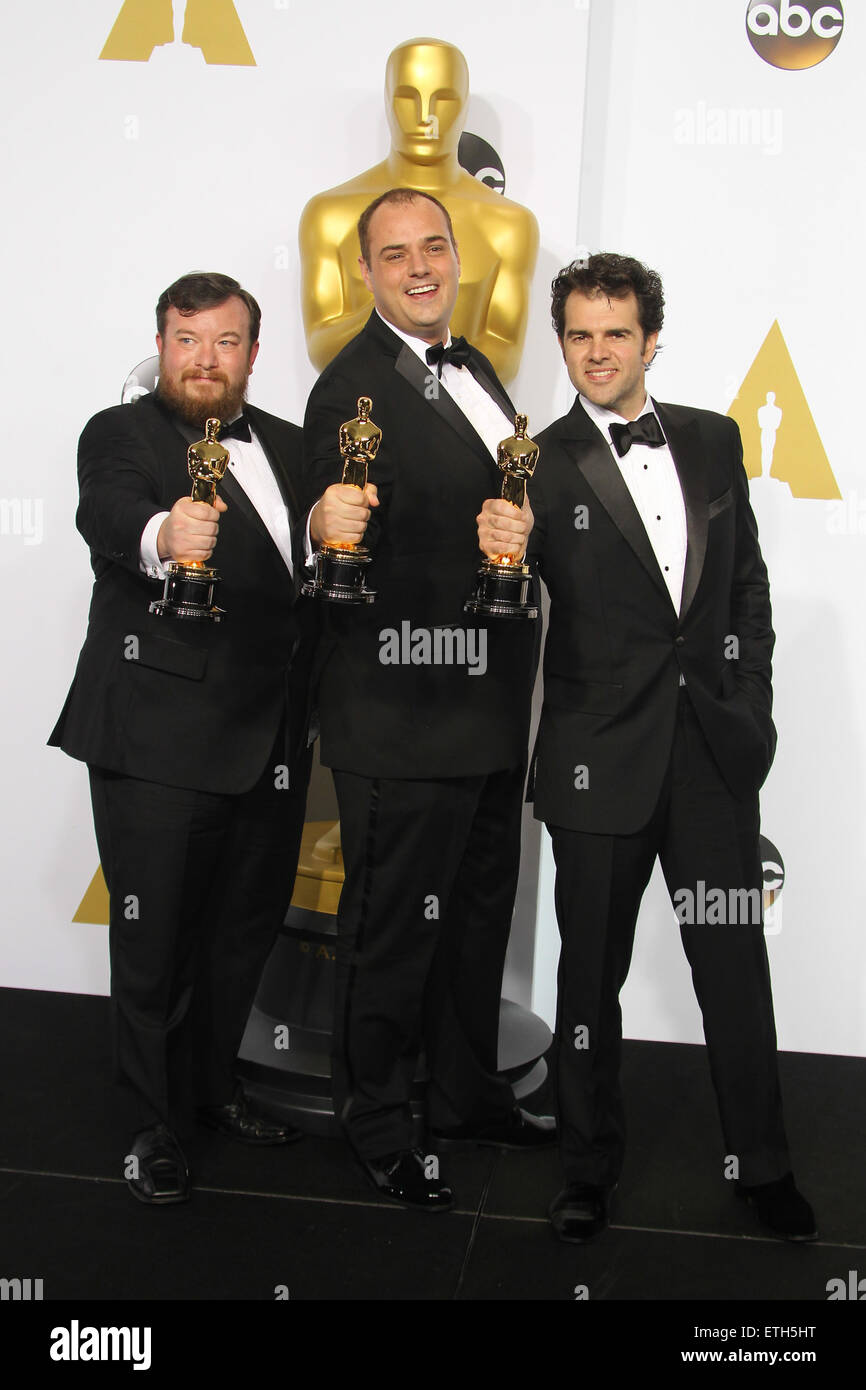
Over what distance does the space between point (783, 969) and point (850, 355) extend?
6.07ft

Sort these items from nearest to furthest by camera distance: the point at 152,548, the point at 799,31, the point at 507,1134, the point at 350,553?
1. the point at 350,553
2. the point at 152,548
3. the point at 507,1134
4. the point at 799,31

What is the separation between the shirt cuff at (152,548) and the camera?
275cm

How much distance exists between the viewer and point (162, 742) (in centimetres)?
298

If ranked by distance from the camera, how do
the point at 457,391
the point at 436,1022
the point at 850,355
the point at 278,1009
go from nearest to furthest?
the point at 457,391 → the point at 436,1022 → the point at 278,1009 → the point at 850,355

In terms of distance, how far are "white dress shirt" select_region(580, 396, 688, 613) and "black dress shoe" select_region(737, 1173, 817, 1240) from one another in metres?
1.31

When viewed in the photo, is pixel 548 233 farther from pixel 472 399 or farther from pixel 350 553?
pixel 350 553

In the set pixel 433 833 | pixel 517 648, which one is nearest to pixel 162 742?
pixel 433 833

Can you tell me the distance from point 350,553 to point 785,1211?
5.43 ft

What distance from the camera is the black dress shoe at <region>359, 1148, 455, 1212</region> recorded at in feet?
9.75

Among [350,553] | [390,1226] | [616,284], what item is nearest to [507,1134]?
[390,1226]

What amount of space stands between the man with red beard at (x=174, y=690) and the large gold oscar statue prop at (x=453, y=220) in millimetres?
669

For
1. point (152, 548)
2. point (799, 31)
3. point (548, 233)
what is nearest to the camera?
point (152, 548)

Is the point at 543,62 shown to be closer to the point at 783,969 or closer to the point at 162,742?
the point at 162,742

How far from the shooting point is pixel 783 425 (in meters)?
4.04
